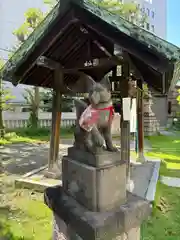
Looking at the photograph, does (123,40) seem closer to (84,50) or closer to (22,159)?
(84,50)

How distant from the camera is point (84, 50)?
4.38 metres

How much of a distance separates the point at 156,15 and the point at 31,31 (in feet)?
83.2

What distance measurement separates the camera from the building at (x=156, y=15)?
29.7 meters

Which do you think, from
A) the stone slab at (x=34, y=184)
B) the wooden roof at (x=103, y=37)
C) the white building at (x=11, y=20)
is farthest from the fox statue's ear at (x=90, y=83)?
the white building at (x=11, y=20)

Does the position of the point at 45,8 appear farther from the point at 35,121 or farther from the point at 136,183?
the point at 136,183

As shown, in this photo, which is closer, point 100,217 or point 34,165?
point 100,217

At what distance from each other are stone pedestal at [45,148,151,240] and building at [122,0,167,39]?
31794 mm

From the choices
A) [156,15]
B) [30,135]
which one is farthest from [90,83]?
[156,15]

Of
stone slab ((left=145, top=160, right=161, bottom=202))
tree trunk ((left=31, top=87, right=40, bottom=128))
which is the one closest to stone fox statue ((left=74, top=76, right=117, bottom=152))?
stone slab ((left=145, top=160, right=161, bottom=202))

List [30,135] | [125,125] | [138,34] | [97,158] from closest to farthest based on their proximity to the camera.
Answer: [97,158] < [138,34] < [125,125] < [30,135]

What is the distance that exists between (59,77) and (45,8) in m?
20.2

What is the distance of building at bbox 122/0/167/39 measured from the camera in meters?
29.7

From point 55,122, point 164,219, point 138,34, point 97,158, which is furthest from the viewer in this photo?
point 55,122

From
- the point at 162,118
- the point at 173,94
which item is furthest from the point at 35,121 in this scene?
the point at 173,94
